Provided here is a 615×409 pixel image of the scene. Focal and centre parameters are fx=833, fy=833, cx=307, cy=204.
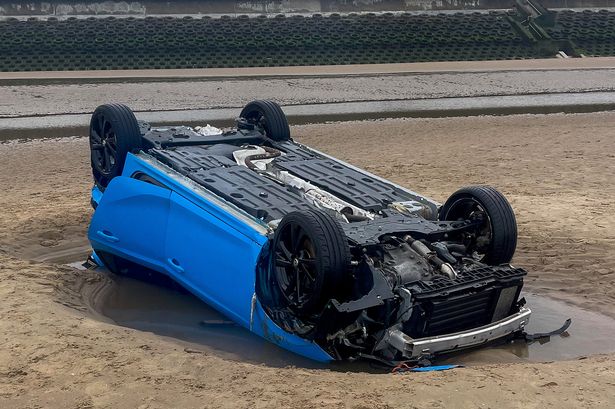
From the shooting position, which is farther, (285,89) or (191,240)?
(285,89)

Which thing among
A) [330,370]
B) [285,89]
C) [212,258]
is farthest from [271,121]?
[285,89]

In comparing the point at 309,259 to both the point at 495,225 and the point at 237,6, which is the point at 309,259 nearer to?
the point at 495,225

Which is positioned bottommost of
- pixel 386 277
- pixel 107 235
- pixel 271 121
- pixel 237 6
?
pixel 107 235

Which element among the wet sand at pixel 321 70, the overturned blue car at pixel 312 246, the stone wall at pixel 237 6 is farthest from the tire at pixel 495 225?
the stone wall at pixel 237 6

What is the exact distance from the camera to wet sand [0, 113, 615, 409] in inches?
199

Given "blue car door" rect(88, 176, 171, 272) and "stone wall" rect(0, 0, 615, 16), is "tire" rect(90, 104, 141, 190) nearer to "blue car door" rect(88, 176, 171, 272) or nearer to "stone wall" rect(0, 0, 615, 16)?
"blue car door" rect(88, 176, 171, 272)

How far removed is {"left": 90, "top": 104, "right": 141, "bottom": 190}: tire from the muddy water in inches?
45.6

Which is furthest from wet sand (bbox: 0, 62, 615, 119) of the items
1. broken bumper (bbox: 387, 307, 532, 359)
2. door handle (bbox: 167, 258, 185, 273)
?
broken bumper (bbox: 387, 307, 532, 359)

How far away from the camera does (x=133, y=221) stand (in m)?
7.81

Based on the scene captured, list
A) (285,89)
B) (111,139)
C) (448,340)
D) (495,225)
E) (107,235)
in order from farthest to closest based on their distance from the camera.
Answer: (285,89) < (111,139) < (107,235) < (495,225) < (448,340)

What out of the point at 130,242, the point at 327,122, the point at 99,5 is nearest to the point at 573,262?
the point at 130,242

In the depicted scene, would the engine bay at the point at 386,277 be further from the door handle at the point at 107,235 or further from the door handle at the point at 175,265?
the door handle at the point at 107,235

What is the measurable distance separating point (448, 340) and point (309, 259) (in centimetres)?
112

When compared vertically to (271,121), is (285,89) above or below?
below
